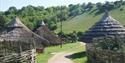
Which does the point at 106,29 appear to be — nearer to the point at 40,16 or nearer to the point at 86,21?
the point at 86,21

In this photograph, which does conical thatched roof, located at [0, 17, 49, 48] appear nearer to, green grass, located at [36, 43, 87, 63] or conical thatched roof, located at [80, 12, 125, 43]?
green grass, located at [36, 43, 87, 63]

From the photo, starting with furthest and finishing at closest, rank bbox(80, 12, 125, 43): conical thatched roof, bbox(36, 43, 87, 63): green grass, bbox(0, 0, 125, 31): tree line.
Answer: bbox(0, 0, 125, 31): tree line < bbox(80, 12, 125, 43): conical thatched roof < bbox(36, 43, 87, 63): green grass

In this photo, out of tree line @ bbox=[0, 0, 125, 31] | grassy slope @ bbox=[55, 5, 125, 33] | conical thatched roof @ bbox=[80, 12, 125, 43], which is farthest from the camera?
grassy slope @ bbox=[55, 5, 125, 33]

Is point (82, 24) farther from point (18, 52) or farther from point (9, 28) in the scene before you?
point (18, 52)

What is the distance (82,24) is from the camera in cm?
10019

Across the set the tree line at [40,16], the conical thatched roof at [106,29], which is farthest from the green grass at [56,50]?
the tree line at [40,16]

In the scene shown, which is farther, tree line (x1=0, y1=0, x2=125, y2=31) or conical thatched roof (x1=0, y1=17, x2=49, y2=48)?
tree line (x1=0, y1=0, x2=125, y2=31)

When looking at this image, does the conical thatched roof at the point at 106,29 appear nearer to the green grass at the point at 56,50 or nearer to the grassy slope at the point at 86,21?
the green grass at the point at 56,50

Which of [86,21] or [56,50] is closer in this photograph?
[56,50]

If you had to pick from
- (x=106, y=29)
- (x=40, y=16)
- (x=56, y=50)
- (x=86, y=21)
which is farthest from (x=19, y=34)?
(x=40, y=16)

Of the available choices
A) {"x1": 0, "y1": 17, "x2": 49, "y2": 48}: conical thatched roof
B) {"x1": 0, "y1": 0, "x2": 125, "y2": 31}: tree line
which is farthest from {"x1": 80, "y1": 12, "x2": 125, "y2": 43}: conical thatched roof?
{"x1": 0, "y1": 0, "x2": 125, "y2": 31}: tree line

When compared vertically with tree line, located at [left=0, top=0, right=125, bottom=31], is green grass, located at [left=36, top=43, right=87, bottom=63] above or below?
below

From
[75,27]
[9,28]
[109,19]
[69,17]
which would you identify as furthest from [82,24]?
[109,19]

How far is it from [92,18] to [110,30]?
199 feet
